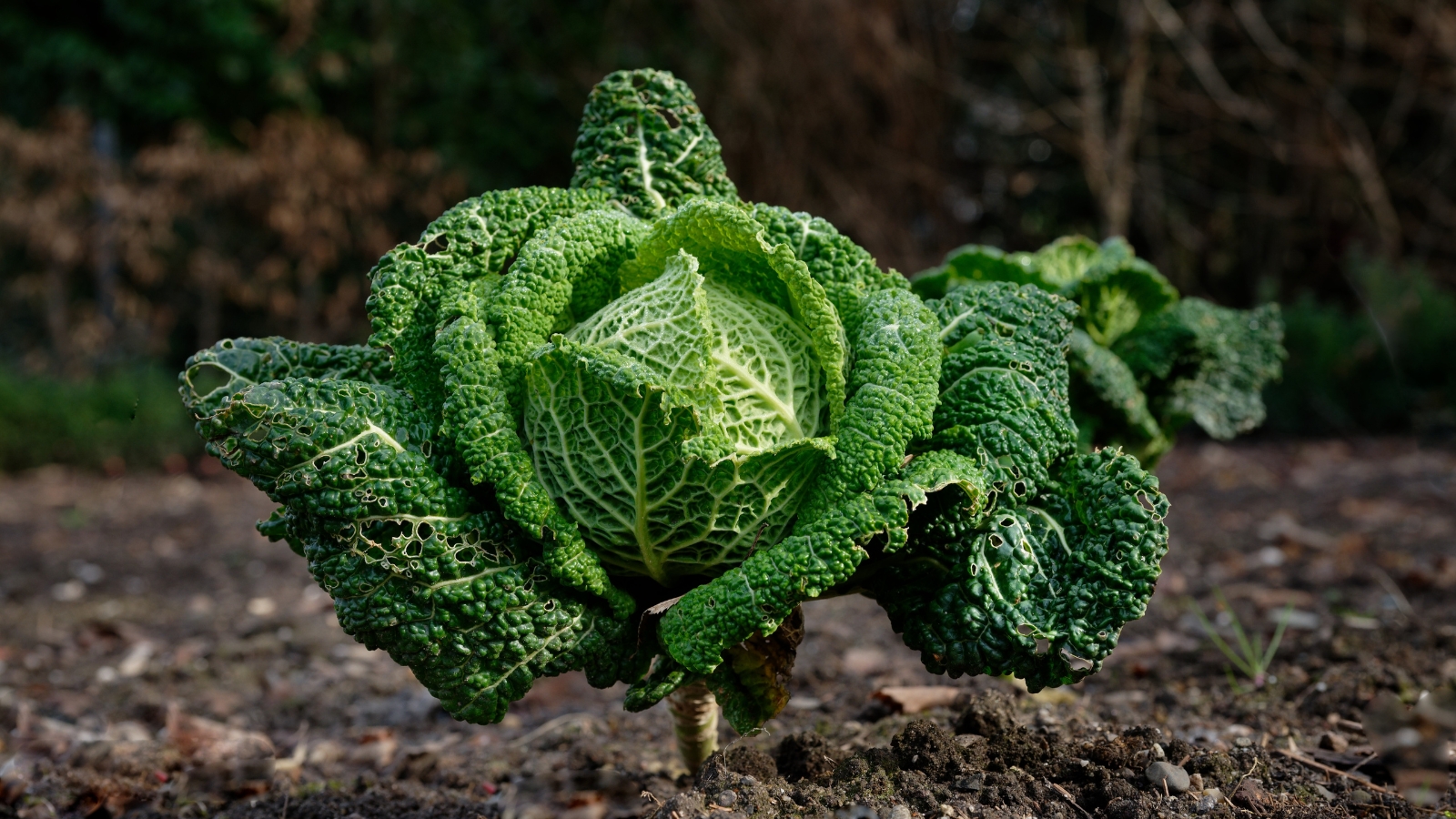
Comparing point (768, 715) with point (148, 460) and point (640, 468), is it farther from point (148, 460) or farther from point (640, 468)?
point (148, 460)

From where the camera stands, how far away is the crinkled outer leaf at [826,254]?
228 cm

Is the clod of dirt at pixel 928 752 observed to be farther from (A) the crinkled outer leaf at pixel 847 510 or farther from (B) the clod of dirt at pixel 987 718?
(A) the crinkled outer leaf at pixel 847 510

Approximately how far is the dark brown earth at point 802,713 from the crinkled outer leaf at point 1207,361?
91 cm

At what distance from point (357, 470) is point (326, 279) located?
38.0 feet

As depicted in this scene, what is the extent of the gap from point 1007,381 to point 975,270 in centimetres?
100

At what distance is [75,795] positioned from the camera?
2.86 m

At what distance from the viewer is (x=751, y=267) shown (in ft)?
7.37

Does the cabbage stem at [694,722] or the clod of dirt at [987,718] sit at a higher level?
the cabbage stem at [694,722]

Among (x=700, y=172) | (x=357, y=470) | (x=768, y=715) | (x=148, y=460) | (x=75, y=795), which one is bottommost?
(x=768, y=715)

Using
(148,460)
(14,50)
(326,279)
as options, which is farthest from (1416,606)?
(14,50)

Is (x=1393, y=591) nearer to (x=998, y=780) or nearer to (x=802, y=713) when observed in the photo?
(x=802, y=713)

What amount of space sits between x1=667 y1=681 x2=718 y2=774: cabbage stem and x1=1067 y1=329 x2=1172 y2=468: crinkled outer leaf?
1.24 metres

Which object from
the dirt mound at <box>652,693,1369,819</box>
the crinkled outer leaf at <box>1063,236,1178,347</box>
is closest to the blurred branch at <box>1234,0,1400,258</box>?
the crinkled outer leaf at <box>1063,236,1178,347</box>

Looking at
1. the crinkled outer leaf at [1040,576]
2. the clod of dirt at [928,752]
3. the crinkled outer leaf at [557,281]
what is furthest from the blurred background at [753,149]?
the crinkled outer leaf at [557,281]
